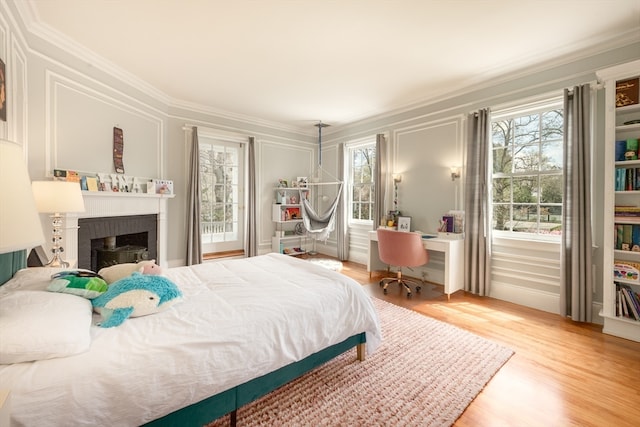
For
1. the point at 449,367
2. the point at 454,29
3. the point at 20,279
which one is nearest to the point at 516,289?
the point at 449,367

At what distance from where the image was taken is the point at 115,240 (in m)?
3.38

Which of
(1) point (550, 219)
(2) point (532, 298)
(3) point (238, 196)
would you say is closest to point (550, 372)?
(2) point (532, 298)

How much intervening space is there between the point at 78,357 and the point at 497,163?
4007 millimetres

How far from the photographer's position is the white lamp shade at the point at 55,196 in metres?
2.02

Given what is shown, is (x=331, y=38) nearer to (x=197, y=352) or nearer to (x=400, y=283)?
(x=197, y=352)

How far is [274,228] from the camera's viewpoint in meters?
5.32

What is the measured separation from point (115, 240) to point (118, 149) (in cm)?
109

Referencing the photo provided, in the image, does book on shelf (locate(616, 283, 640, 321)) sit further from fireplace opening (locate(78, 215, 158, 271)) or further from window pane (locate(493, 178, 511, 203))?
fireplace opening (locate(78, 215, 158, 271))

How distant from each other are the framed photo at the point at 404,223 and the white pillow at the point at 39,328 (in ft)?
12.0

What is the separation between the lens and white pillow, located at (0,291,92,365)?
0.91 metres

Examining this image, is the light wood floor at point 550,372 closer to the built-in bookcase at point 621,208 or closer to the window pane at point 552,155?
the built-in bookcase at point 621,208

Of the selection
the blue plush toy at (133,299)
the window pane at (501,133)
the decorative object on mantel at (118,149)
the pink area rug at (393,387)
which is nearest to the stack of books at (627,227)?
the window pane at (501,133)

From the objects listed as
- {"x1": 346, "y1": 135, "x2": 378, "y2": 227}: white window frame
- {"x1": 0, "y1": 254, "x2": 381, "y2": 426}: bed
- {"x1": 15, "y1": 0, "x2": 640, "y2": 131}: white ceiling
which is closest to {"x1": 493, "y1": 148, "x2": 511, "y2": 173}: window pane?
{"x1": 15, "y1": 0, "x2": 640, "y2": 131}: white ceiling

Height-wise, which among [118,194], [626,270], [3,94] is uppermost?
[3,94]
